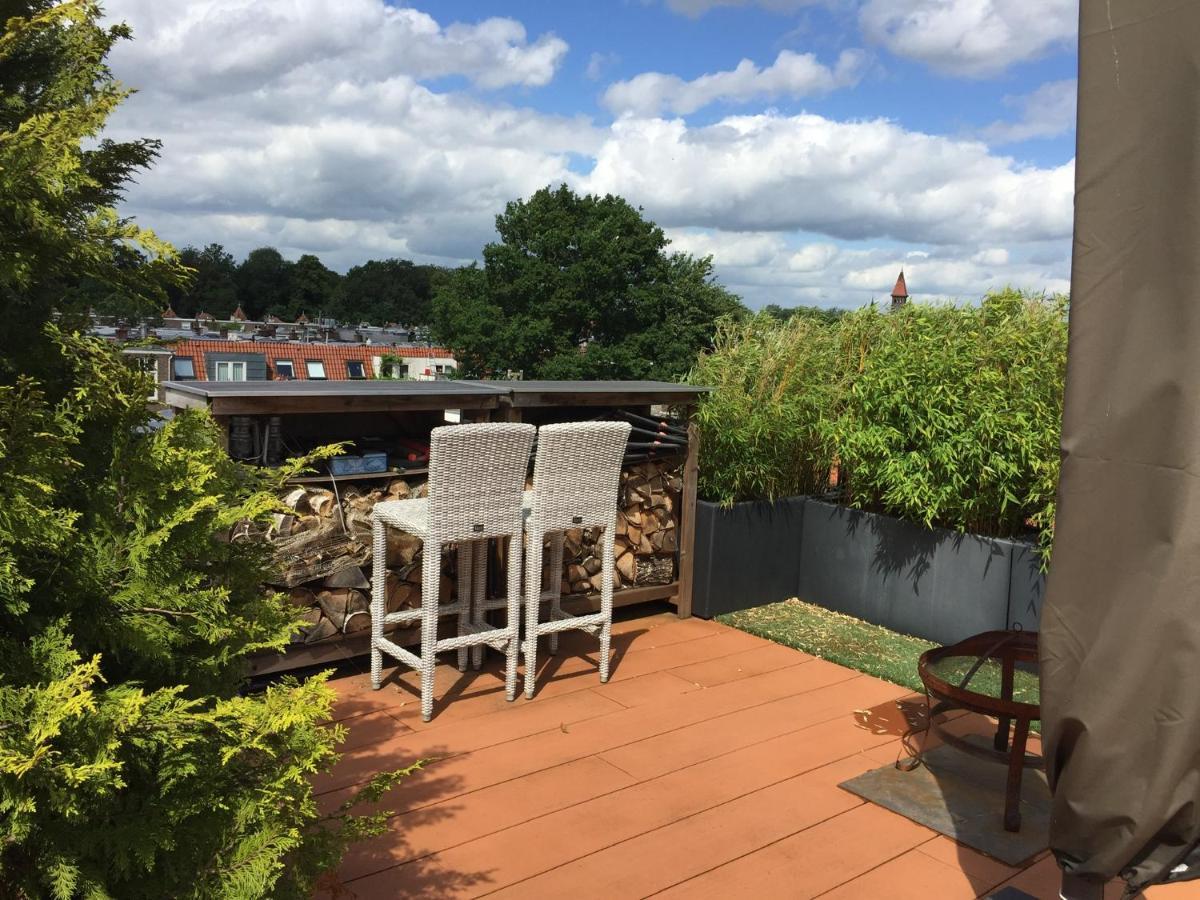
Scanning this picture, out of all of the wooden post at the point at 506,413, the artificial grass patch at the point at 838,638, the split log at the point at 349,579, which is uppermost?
the wooden post at the point at 506,413

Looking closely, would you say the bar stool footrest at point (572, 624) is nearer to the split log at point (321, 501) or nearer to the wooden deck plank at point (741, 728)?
the wooden deck plank at point (741, 728)

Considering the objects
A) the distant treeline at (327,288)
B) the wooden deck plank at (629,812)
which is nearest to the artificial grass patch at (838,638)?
the wooden deck plank at (629,812)

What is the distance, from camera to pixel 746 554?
4992 mm

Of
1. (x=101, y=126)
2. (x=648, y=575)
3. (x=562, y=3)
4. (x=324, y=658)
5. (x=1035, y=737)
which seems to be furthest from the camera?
(x=562, y=3)

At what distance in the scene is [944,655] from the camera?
2.98m

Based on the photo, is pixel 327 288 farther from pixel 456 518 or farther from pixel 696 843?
pixel 696 843

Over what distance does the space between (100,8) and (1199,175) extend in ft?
5.61

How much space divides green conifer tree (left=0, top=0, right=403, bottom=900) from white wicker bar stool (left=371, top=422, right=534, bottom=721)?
1.59 m

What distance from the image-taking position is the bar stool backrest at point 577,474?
3.57m

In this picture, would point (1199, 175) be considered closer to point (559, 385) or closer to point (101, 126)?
point (101, 126)

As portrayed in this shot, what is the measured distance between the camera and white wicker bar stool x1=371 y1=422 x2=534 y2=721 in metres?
3.32

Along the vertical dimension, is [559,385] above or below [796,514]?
above

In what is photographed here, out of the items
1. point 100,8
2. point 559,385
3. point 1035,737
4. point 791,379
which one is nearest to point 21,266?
point 100,8

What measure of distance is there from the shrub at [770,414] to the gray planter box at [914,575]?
10.9 inches
